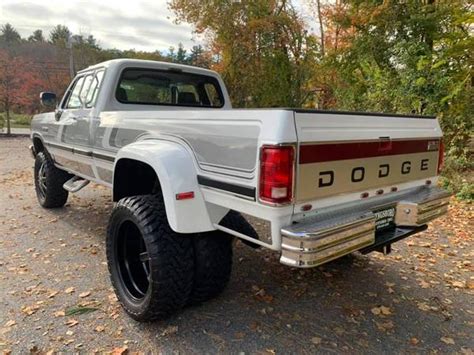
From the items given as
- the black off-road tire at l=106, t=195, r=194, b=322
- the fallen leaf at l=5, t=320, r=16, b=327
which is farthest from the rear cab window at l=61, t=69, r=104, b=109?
the fallen leaf at l=5, t=320, r=16, b=327

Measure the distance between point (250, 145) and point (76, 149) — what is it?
9.87 ft

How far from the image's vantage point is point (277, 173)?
77.0 inches

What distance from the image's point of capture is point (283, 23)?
13.6 metres

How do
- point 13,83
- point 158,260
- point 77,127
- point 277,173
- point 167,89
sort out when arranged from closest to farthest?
point 277,173 → point 158,260 → point 77,127 → point 167,89 → point 13,83

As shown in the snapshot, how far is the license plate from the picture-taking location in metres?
2.65

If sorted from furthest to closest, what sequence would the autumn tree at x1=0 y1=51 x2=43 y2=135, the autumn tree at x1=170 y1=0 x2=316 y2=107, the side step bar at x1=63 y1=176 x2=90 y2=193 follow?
1. the autumn tree at x1=0 y1=51 x2=43 y2=135
2. the autumn tree at x1=170 y1=0 x2=316 y2=107
3. the side step bar at x1=63 y1=176 x2=90 y2=193

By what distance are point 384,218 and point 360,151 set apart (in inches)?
24.6

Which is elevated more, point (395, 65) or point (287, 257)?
point (395, 65)

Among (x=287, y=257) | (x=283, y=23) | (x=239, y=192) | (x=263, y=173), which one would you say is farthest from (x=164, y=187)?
(x=283, y=23)

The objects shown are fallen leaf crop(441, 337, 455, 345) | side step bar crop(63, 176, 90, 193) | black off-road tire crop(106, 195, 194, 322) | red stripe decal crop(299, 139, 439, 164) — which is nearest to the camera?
red stripe decal crop(299, 139, 439, 164)

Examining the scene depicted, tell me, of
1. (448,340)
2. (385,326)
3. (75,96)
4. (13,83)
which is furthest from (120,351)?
(13,83)

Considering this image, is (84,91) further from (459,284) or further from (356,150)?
(459,284)

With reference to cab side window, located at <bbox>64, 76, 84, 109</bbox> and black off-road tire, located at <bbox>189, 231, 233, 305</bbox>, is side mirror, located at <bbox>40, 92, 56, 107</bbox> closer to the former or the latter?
cab side window, located at <bbox>64, 76, 84, 109</bbox>

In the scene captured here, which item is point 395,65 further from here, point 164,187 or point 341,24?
point 164,187
